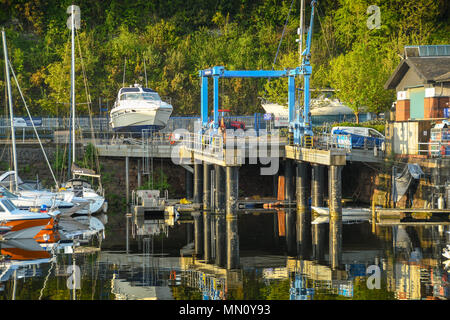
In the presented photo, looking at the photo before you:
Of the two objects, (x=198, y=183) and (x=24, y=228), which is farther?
(x=198, y=183)

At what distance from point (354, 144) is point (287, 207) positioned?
5715 mm

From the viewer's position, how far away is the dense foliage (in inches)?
2579

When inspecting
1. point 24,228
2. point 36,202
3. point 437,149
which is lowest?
point 24,228

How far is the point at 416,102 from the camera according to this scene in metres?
47.5

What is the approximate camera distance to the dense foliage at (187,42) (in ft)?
215

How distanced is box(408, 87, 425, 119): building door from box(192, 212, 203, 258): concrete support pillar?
14.3m

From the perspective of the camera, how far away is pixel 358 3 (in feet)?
238

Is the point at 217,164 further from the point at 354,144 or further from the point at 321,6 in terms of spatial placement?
the point at 321,6

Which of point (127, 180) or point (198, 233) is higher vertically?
point (127, 180)

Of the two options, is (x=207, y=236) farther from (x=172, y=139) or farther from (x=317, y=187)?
(x=172, y=139)

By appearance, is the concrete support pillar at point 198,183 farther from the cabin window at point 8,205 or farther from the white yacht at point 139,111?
the cabin window at point 8,205

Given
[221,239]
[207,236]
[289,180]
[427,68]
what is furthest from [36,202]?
[427,68]

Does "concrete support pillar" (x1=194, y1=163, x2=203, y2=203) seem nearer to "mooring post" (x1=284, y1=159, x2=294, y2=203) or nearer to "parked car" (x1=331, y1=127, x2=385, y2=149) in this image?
"mooring post" (x1=284, y1=159, x2=294, y2=203)

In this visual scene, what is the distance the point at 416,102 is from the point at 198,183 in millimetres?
13817
